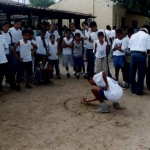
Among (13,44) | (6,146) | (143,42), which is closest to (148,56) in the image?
(143,42)

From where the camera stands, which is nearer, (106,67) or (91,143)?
(91,143)

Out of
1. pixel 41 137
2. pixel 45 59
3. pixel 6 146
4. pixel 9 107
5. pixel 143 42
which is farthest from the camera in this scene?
pixel 45 59

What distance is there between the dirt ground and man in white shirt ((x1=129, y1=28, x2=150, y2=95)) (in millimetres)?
410

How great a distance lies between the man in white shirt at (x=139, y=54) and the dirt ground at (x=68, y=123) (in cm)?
41

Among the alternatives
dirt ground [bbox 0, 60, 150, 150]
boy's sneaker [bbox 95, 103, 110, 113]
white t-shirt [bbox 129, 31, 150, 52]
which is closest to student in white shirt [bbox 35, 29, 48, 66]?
dirt ground [bbox 0, 60, 150, 150]

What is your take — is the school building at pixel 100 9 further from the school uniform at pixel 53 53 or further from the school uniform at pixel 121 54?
the school uniform at pixel 121 54

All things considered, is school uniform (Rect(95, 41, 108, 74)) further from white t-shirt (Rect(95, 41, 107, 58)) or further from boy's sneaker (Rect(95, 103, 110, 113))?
boy's sneaker (Rect(95, 103, 110, 113))

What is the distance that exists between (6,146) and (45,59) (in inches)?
184

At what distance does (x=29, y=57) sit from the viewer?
825 cm

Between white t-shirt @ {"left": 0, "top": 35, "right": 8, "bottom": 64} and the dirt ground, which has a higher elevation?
white t-shirt @ {"left": 0, "top": 35, "right": 8, "bottom": 64}

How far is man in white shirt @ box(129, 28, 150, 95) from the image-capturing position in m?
7.66

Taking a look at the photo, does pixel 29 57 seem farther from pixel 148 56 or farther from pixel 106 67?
pixel 148 56

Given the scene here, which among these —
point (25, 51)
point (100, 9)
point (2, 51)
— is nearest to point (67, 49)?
point (25, 51)

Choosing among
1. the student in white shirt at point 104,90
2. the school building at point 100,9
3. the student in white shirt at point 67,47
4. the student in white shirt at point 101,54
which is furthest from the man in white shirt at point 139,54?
the school building at point 100,9
